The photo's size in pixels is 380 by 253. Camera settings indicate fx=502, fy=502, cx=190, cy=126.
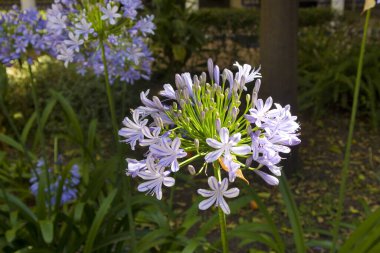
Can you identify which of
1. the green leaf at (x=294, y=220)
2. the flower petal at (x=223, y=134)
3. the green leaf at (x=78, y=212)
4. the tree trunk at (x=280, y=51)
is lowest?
the green leaf at (x=78, y=212)

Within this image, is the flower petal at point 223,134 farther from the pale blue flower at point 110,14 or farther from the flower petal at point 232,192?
the pale blue flower at point 110,14

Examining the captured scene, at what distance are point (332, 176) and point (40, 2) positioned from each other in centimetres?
1331

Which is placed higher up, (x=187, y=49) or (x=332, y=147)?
(x=187, y=49)

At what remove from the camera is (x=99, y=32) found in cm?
196

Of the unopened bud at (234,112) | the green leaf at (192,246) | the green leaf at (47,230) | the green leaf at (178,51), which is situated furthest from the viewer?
Answer: the green leaf at (178,51)

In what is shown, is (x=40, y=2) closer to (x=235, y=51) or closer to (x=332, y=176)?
(x=235, y=51)

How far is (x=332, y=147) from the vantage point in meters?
4.80

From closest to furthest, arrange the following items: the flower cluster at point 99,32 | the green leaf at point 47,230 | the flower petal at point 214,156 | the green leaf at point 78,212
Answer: the flower petal at point 214,156 < the flower cluster at point 99,32 < the green leaf at point 47,230 < the green leaf at point 78,212

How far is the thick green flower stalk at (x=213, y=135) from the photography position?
3.59 ft

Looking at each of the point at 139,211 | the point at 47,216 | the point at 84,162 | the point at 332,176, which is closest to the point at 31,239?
the point at 47,216

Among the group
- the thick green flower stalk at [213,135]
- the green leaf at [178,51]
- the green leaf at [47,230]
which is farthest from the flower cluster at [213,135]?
the green leaf at [178,51]

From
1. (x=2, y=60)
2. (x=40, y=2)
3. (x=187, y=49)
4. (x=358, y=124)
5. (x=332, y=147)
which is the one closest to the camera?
(x=2, y=60)

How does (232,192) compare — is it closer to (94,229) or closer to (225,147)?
(225,147)

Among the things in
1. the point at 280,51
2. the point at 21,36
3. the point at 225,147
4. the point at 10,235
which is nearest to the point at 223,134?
the point at 225,147
